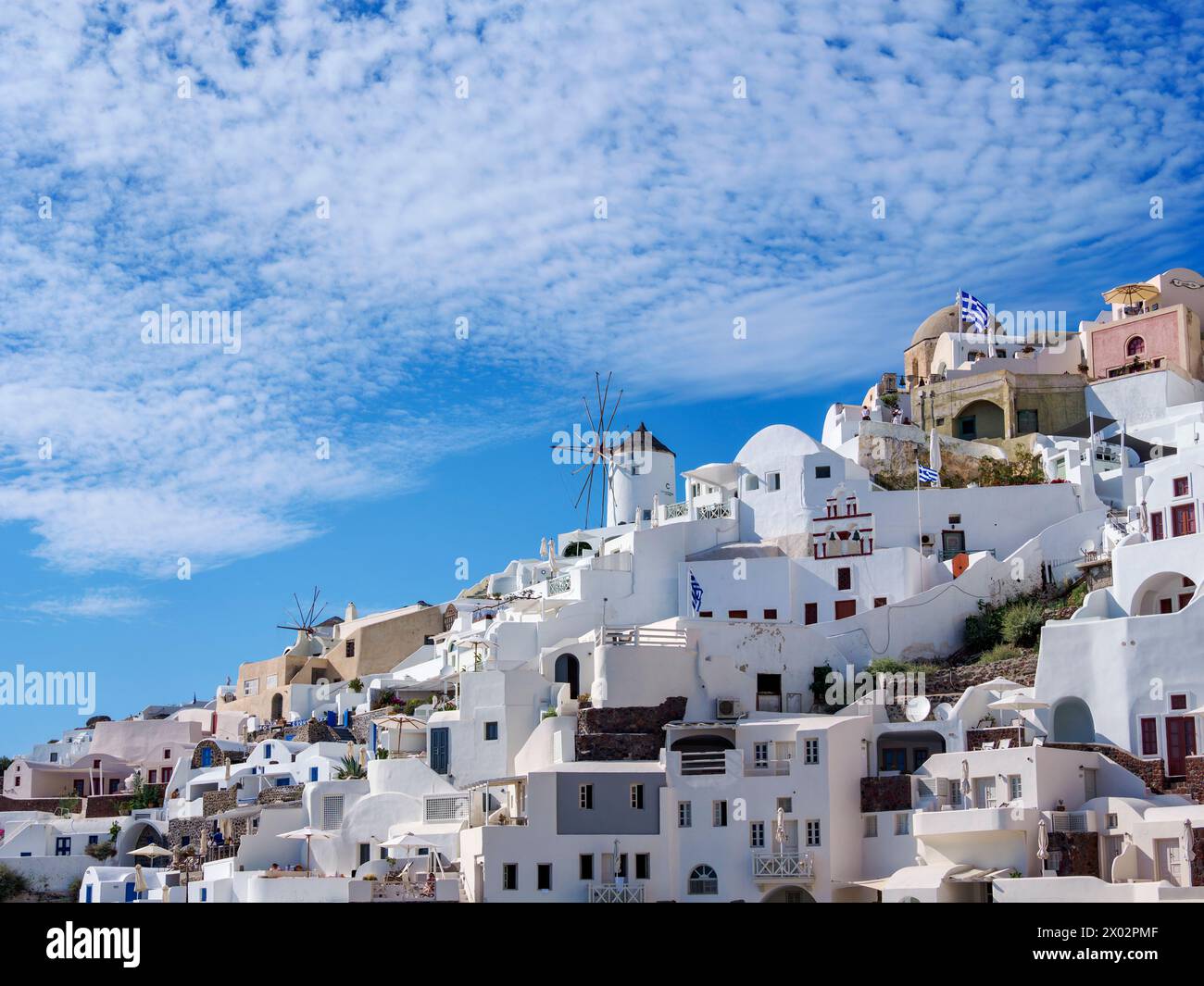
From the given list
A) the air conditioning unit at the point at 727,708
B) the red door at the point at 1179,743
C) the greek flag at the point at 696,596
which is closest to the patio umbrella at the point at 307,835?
the air conditioning unit at the point at 727,708

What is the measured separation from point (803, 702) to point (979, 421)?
26.2 meters

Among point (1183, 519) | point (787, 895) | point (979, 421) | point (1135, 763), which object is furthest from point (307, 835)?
point (979, 421)

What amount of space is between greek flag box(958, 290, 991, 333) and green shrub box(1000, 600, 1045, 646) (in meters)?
27.4

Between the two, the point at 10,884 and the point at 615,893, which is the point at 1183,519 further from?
the point at 10,884

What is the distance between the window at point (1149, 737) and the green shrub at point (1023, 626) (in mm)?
7868

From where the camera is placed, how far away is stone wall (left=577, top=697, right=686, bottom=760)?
56938mm

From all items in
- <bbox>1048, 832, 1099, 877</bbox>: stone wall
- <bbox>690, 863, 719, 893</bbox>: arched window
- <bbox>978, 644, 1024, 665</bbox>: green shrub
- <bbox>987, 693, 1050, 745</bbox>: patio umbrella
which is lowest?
<bbox>690, 863, 719, 893</bbox>: arched window

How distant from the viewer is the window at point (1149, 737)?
173ft

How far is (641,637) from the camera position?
59.8 meters

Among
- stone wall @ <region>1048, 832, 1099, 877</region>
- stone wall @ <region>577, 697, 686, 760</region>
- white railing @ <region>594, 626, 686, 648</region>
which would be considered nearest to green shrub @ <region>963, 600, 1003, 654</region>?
white railing @ <region>594, 626, 686, 648</region>

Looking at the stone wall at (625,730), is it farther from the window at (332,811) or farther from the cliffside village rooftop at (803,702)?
the window at (332,811)

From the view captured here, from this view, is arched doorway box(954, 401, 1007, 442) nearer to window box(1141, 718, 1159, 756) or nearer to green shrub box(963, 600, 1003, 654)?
green shrub box(963, 600, 1003, 654)
